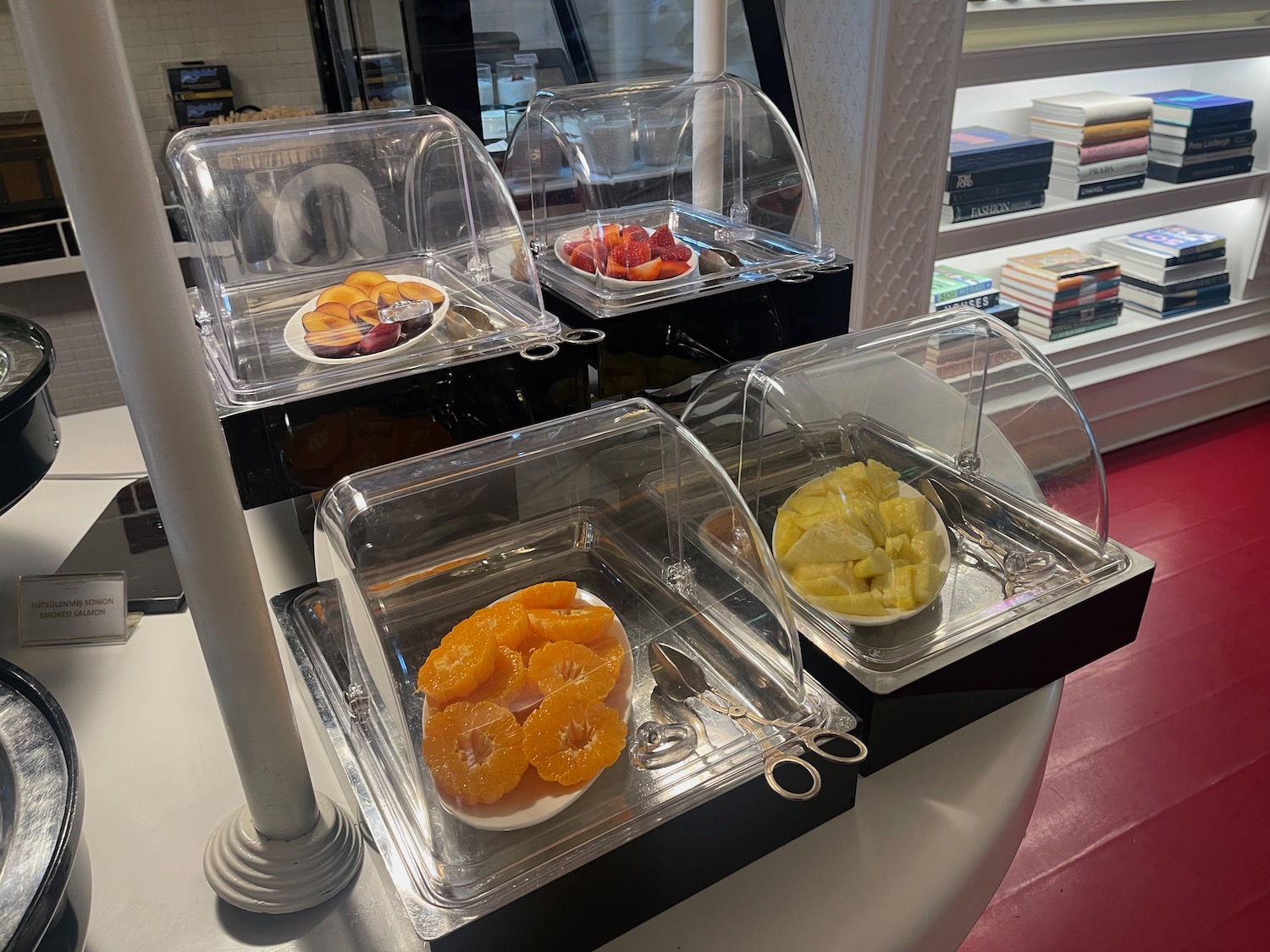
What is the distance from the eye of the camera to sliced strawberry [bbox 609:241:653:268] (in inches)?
42.2

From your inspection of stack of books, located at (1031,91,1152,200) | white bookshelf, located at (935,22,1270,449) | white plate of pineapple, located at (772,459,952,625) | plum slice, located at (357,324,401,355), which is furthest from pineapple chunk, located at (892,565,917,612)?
stack of books, located at (1031,91,1152,200)

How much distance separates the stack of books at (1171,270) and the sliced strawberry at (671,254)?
81.1 inches

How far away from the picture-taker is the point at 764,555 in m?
0.72

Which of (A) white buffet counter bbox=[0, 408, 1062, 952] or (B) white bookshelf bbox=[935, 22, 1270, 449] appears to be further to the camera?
(B) white bookshelf bbox=[935, 22, 1270, 449]

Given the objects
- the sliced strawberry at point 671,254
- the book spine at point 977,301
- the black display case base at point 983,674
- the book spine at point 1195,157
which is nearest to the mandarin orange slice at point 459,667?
the black display case base at point 983,674

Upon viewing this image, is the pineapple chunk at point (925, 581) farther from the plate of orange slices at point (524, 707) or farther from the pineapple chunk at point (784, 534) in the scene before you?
the plate of orange slices at point (524, 707)

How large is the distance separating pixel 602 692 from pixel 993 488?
0.45 m

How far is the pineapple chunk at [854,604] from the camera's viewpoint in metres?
0.73

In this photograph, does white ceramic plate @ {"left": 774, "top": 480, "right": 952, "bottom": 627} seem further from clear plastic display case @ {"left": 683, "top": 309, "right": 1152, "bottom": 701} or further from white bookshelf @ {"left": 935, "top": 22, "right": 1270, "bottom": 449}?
white bookshelf @ {"left": 935, "top": 22, "right": 1270, "bottom": 449}

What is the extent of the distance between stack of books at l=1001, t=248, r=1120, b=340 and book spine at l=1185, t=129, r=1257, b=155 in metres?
0.34

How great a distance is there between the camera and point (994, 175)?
7.17ft

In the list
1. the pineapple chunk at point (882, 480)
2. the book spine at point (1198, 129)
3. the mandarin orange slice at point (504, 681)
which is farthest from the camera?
the book spine at point (1198, 129)

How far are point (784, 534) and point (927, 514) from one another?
0.45 feet

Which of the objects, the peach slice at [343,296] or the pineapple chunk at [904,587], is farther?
the peach slice at [343,296]
